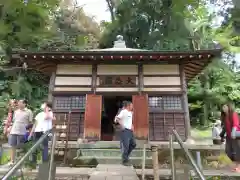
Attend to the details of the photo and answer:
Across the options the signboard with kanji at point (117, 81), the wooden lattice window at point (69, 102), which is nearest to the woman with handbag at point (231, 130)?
the signboard with kanji at point (117, 81)

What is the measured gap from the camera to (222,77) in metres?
18.6

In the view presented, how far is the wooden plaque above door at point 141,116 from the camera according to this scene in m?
9.30

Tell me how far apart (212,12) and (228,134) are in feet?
68.0

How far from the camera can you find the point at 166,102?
9.97 meters

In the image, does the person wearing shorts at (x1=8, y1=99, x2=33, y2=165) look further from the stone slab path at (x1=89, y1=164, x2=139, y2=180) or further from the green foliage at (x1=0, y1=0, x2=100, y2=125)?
the green foliage at (x1=0, y1=0, x2=100, y2=125)

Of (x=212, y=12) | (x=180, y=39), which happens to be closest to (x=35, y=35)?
(x=180, y=39)

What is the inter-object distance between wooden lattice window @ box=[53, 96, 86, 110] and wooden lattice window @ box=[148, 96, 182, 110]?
2.73 metres

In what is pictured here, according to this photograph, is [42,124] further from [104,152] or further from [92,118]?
[92,118]

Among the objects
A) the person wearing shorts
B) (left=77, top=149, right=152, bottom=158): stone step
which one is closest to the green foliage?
(left=77, top=149, right=152, bottom=158): stone step

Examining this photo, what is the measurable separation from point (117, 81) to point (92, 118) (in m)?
1.85

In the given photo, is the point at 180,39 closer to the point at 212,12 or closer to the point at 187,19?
the point at 187,19

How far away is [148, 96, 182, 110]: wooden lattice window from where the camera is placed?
989 cm

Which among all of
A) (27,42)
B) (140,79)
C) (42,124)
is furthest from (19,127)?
(27,42)

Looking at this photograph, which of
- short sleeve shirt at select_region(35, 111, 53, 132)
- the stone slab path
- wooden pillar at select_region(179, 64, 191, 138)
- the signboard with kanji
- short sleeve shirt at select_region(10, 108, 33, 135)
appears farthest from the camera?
the signboard with kanji
